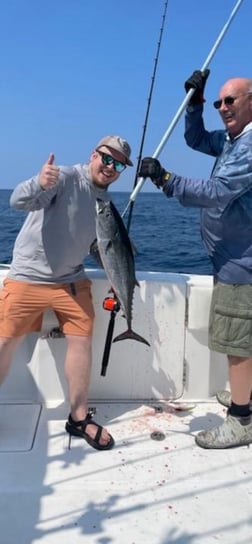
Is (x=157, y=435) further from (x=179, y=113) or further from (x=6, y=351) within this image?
(x=179, y=113)

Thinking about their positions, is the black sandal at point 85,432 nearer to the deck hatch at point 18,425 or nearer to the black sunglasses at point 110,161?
the deck hatch at point 18,425

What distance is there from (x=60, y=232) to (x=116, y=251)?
0.43 metres

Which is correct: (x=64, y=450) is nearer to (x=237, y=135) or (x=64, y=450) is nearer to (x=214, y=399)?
(x=214, y=399)

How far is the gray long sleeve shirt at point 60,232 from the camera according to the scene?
9.57 feet

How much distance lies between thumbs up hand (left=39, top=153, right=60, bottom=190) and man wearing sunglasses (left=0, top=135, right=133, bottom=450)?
191mm

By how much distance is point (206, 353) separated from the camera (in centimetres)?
350

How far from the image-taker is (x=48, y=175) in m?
2.60

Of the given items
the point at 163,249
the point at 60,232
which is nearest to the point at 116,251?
the point at 60,232

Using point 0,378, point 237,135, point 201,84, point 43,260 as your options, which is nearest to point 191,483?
point 0,378

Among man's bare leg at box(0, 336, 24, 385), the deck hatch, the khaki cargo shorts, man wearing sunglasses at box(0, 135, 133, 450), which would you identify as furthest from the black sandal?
the khaki cargo shorts

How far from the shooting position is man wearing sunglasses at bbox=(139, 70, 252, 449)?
103 inches

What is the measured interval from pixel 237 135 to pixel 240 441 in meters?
1.86

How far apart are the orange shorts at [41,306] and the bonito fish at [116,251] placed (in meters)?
0.35

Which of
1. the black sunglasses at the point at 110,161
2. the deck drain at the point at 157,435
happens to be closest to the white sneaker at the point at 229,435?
the deck drain at the point at 157,435
